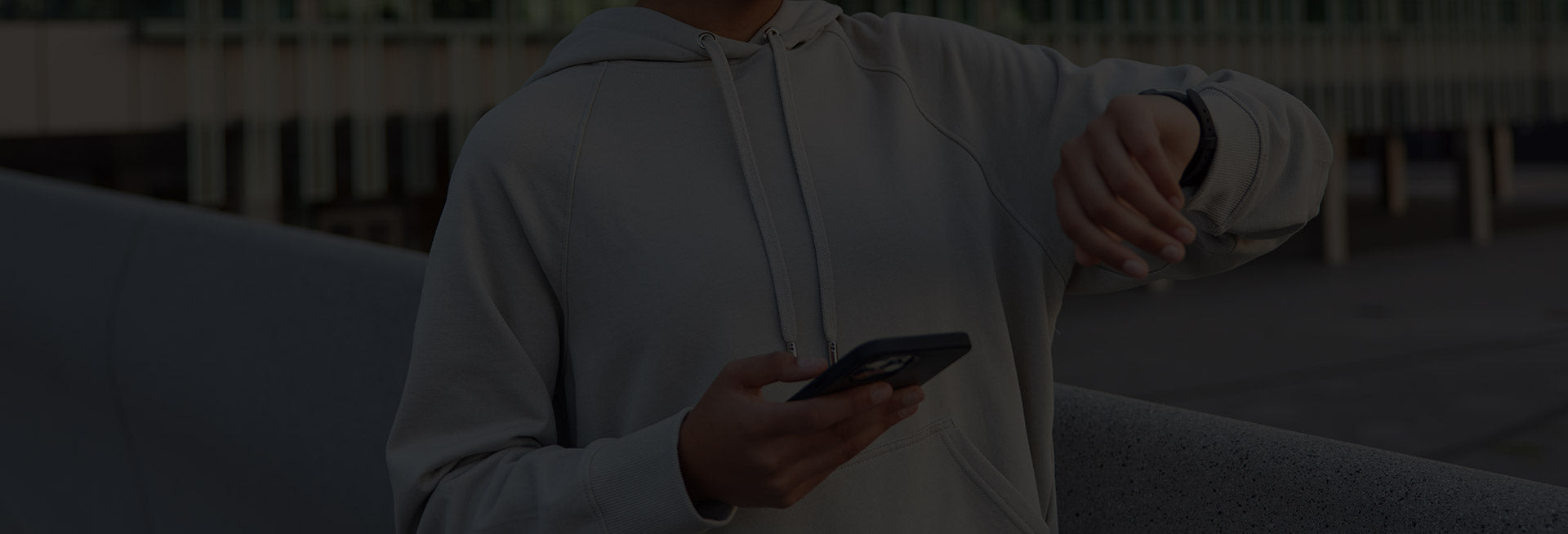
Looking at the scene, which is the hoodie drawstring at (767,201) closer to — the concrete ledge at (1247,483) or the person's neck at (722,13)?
the person's neck at (722,13)

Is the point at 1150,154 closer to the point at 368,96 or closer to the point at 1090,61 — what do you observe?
the point at 368,96

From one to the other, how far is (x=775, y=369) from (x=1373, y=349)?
14.2 meters

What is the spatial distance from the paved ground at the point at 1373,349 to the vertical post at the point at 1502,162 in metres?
3.40

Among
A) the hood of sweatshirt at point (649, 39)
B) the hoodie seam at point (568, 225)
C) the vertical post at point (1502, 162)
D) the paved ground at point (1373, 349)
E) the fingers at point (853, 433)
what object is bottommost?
the paved ground at point (1373, 349)

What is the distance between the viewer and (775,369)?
1.22 metres

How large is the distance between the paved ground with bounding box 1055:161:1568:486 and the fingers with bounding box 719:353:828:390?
882 cm

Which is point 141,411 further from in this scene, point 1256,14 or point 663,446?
point 1256,14

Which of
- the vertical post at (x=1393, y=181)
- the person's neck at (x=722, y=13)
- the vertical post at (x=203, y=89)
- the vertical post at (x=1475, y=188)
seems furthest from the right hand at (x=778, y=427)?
the vertical post at (x=1393, y=181)

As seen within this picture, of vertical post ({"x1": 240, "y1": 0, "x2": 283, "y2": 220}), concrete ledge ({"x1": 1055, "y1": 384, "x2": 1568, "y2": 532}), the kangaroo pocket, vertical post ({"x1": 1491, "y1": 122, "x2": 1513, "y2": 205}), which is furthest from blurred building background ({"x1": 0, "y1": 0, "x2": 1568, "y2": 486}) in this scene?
the kangaroo pocket

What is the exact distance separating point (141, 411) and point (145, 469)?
167 millimetres

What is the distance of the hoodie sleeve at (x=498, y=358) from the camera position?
1424 mm

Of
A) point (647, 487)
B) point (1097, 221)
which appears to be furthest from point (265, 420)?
point (1097, 221)

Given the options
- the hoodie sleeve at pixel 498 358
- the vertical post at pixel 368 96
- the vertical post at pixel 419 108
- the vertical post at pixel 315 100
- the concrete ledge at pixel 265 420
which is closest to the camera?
the hoodie sleeve at pixel 498 358

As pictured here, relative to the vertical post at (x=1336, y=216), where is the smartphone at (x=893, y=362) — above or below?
above
